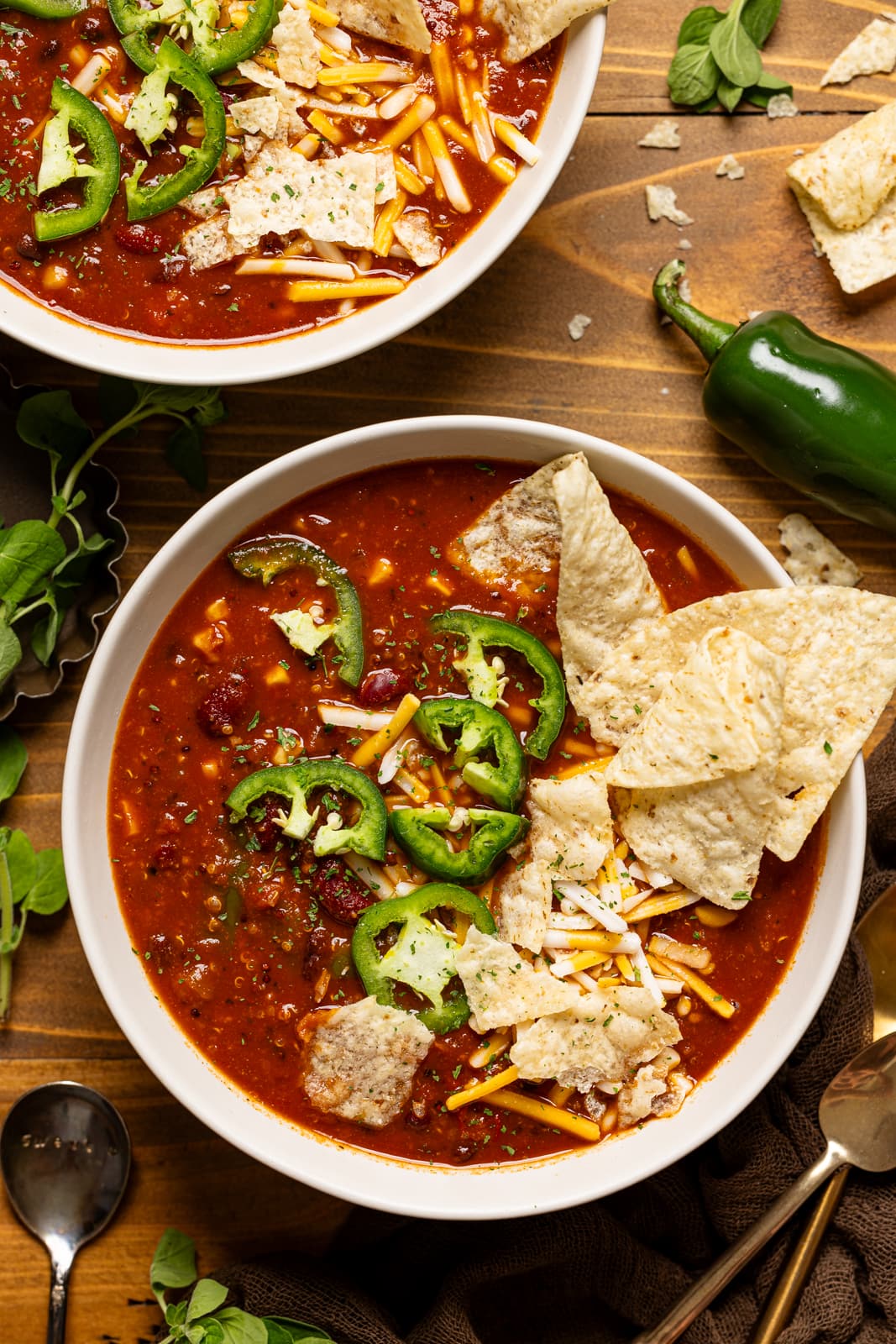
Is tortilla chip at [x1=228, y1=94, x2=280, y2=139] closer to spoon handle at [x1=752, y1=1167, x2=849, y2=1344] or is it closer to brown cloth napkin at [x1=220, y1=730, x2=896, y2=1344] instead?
brown cloth napkin at [x1=220, y1=730, x2=896, y2=1344]

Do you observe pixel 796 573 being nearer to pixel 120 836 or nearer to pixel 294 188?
pixel 294 188

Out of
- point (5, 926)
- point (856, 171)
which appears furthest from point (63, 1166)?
point (856, 171)

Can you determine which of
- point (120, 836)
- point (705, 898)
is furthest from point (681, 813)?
point (120, 836)

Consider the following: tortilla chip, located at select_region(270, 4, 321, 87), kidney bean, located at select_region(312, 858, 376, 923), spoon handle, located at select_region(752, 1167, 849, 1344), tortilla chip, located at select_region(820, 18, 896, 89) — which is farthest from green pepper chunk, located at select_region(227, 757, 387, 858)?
tortilla chip, located at select_region(820, 18, 896, 89)

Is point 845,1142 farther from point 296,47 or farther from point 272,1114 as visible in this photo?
point 296,47

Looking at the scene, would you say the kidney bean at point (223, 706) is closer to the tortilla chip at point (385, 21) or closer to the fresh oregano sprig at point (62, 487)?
the fresh oregano sprig at point (62, 487)

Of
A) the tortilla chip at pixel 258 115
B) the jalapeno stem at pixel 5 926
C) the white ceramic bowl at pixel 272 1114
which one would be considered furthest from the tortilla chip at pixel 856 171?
the jalapeno stem at pixel 5 926
